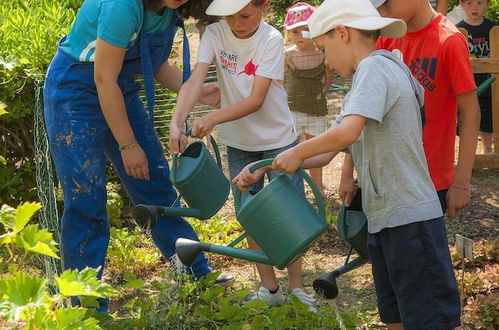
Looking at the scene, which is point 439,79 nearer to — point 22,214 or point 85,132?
point 85,132

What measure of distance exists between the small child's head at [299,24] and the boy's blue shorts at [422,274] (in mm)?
2801

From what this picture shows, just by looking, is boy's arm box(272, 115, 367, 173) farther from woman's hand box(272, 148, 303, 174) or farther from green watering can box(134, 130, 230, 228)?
green watering can box(134, 130, 230, 228)

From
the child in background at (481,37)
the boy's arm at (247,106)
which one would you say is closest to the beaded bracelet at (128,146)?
the boy's arm at (247,106)

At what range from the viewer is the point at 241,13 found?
11.0 ft

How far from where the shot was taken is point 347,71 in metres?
2.70

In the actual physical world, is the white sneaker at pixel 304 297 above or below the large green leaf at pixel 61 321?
below

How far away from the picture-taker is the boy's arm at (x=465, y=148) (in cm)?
305

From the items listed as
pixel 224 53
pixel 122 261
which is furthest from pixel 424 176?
pixel 122 261

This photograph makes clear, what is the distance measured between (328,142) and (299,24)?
293cm

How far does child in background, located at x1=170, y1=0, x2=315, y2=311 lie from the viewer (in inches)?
129

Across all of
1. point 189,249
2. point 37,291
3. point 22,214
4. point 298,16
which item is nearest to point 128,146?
point 189,249

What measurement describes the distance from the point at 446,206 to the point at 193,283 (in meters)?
1.17

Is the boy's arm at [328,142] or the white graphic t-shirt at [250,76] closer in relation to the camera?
the boy's arm at [328,142]

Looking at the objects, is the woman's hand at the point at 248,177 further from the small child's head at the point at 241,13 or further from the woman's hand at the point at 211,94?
the woman's hand at the point at 211,94
